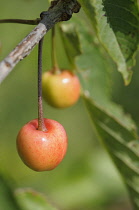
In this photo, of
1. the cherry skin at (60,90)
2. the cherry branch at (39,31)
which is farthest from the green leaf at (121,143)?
the cherry branch at (39,31)

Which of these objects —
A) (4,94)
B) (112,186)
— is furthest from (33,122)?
(4,94)

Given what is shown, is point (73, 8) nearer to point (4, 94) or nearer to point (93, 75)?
point (93, 75)

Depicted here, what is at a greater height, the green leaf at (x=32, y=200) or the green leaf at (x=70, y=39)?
the green leaf at (x=70, y=39)

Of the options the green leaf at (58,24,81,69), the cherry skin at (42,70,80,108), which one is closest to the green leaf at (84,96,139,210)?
the cherry skin at (42,70,80,108)

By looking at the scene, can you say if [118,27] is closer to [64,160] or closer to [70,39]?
[70,39]

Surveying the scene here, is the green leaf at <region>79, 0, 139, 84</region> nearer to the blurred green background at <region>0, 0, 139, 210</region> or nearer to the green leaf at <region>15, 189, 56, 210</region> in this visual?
the green leaf at <region>15, 189, 56, 210</region>

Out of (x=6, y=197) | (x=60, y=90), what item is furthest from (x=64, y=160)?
(x=6, y=197)

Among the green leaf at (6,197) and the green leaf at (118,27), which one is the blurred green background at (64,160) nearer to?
the green leaf at (6,197)
